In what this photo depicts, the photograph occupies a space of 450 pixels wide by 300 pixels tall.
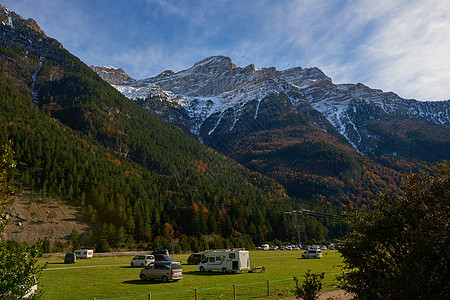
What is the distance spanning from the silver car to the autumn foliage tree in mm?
22068

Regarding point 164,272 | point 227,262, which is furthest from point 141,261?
point 164,272

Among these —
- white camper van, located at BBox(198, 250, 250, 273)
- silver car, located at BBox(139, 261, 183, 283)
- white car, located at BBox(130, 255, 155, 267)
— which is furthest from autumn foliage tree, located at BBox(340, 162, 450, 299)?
white car, located at BBox(130, 255, 155, 267)

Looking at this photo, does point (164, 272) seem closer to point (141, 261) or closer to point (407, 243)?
point (141, 261)

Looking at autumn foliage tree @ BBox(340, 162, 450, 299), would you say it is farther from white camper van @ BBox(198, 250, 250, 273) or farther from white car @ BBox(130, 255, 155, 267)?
white car @ BBox(130, 255, 155, 267)

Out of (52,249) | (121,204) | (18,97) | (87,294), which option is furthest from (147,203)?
(18,97)

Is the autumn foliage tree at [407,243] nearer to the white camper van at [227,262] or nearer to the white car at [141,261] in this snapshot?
the white camper van at [227,262]

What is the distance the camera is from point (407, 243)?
13.1m

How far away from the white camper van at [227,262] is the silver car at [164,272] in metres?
9.78

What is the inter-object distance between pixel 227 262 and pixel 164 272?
1139 cm

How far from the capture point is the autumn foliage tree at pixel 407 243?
1102cm

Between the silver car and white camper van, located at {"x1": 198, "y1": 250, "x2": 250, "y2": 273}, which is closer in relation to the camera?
the silver car

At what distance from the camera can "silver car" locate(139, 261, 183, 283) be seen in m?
32.0

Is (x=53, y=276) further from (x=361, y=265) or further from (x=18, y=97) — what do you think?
(x=18, y=97)

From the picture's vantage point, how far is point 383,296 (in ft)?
39.9
